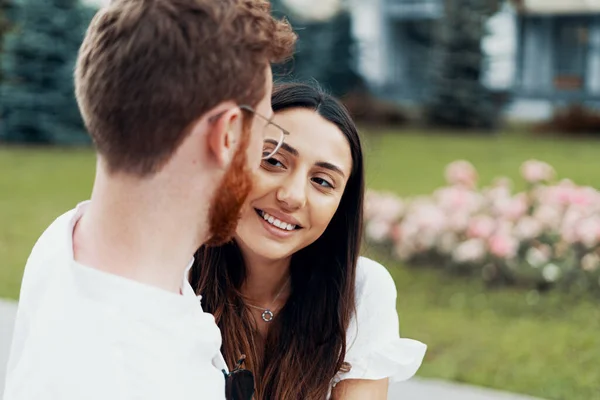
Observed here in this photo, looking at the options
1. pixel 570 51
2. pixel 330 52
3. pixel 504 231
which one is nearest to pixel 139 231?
pixel 504 231

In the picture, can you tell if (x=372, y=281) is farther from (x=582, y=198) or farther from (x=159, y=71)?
(x=582, y=198)

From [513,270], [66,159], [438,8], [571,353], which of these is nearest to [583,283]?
[513,270]

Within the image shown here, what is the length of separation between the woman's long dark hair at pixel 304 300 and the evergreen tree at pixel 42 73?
1375 cm

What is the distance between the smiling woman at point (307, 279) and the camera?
2072 mm

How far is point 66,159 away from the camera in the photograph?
1356 cm

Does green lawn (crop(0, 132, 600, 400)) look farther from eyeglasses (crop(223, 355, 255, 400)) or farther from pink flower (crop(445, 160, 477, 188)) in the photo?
eyeglasses (crop(223, 355, 255, 400))

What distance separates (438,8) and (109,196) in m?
21.2

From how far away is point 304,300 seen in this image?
2316 millimetres

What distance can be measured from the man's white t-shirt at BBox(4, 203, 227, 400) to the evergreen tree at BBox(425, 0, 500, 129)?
57.5ft

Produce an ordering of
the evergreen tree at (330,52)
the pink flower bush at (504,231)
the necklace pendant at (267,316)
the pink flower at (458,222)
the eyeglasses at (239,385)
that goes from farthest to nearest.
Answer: the evergreen tree at (330,52) → the pink flower at (458,222) → the pink flower bush at (504,231) → the necklace pendant at (267,316) → the eyeglasses at (239,385)

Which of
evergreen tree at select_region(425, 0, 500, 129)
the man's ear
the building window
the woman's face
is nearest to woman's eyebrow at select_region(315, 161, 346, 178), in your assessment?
the woman's face

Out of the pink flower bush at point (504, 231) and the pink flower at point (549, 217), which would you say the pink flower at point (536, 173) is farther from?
the pink flower at point (549, 217)

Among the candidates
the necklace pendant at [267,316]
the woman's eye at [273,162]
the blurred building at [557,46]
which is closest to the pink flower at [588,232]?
the necklace pendant at [267,316]

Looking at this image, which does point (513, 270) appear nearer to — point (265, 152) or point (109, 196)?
point (265, 152)
